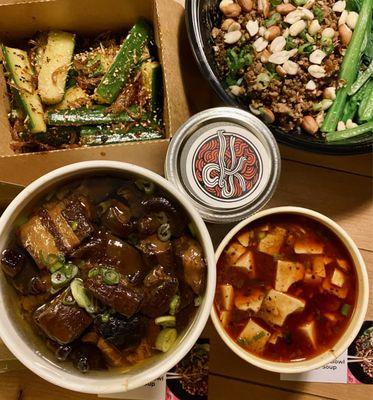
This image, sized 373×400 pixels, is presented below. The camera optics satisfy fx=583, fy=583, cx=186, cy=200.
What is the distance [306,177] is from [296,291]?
372 mm

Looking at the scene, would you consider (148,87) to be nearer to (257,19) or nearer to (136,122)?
(136,122)

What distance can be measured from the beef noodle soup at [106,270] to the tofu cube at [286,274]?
337mm

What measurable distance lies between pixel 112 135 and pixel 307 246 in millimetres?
624

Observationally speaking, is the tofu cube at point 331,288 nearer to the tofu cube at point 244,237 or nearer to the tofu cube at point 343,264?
the tofu cube at point 343,264

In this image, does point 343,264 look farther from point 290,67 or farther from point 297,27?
point 297,27

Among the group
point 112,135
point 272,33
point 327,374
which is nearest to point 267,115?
point 272,33

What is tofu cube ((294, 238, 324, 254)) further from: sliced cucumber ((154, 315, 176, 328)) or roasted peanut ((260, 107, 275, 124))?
sliced cucumber ((154, 315, 176, 328))

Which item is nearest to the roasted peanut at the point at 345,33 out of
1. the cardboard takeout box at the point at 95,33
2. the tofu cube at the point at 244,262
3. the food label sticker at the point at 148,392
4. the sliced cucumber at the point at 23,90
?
the cardboard takeout box at the point at 95,33

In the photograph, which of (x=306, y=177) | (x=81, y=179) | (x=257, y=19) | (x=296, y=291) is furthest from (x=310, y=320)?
(x=257, y=19)

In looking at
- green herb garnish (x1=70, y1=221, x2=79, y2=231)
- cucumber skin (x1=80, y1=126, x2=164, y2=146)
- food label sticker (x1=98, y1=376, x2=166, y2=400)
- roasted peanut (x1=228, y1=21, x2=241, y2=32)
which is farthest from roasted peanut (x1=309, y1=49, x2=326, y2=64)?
food label sticker (x1=98, y1=376, x2=166, y2=400)

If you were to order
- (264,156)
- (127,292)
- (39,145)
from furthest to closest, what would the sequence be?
(39,145) < (264,156) < (127,292)

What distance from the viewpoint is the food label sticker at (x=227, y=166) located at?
152 cm

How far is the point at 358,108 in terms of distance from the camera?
165 cm

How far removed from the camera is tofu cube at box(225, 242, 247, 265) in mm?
1553
